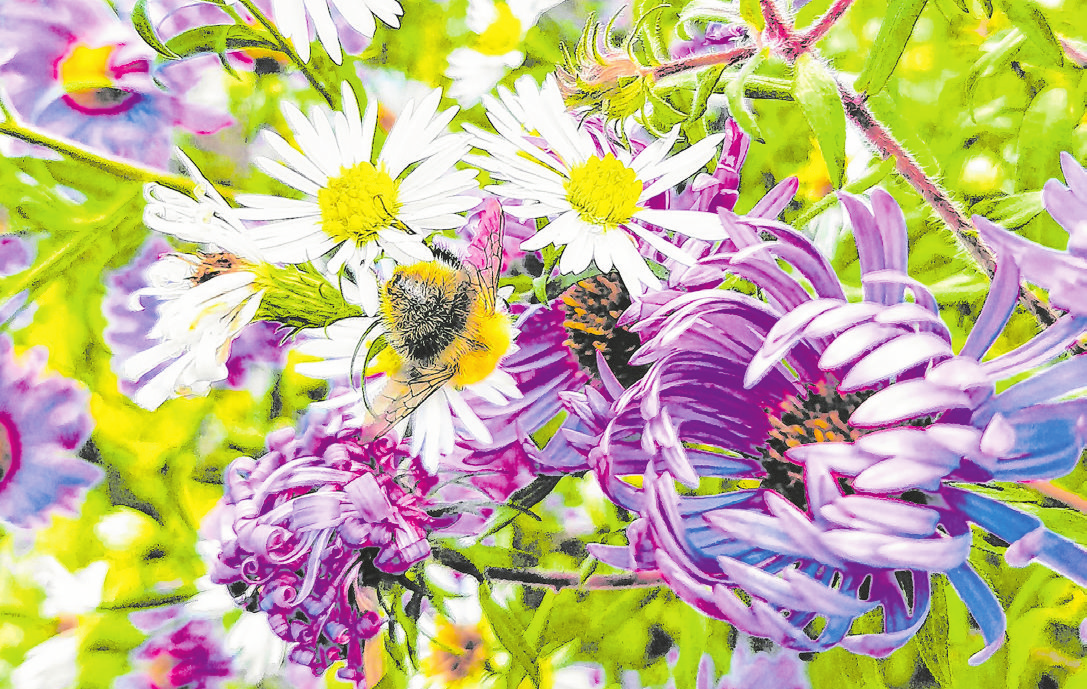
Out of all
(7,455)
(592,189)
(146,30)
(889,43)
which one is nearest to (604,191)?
(592,189)

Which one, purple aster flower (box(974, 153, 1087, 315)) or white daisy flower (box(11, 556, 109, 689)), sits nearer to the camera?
purple aster flower (box(974, 153, 1087, 315))

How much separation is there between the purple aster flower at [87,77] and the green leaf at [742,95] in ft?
0.80

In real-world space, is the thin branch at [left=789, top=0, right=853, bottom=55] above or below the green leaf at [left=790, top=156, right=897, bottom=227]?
above

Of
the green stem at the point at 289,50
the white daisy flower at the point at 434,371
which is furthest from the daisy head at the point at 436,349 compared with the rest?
the green stem at the point at 289,50

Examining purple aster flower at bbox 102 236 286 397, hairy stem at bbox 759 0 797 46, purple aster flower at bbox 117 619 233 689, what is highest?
hairy stem at bbox 759 0 797 46

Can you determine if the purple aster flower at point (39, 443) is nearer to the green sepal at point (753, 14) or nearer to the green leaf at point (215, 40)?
the green leaf at point (215, 40)

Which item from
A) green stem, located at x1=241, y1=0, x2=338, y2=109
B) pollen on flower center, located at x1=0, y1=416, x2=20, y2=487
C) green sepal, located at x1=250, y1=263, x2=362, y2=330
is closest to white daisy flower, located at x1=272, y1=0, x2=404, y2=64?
green stem, located at x1=241, y1=0, x2=338, y2=109

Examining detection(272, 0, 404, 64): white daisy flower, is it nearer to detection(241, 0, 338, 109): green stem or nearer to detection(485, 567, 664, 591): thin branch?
detection(241, 0, 338, 109): green stem

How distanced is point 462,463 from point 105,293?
206 mm

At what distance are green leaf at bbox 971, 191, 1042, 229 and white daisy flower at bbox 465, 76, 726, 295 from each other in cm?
10

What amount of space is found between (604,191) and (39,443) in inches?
11.7

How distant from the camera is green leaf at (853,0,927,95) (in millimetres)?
229

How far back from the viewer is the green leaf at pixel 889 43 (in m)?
0.23

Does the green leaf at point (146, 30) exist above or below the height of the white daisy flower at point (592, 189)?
above
